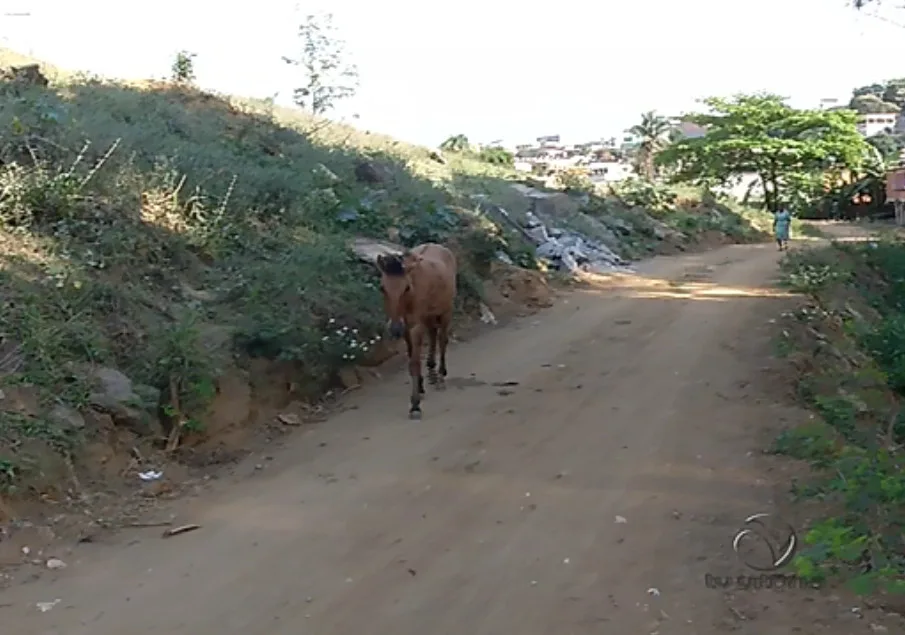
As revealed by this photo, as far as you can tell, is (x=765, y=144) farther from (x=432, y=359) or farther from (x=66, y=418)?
(x=66, y=418)

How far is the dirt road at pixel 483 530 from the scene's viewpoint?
4.88 metres

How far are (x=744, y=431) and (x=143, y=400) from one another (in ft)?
16.1

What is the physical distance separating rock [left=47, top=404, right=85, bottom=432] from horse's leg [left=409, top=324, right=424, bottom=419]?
2998 mm

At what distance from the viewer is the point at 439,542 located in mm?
5902

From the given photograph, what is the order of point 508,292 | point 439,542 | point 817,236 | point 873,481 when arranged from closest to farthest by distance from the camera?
point 873,481 → point 439,542 → point 508,292 → point 817,236

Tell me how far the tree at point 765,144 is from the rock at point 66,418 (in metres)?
42.4

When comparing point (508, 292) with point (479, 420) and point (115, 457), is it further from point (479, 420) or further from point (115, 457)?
point (115, 457)

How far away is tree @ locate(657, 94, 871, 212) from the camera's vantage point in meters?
45.6

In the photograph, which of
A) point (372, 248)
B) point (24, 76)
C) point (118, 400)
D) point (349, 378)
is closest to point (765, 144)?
point (372, 248)

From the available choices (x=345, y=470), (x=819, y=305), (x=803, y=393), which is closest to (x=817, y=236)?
(x=819, y=305)

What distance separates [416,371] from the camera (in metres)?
9.38

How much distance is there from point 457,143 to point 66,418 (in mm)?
39531

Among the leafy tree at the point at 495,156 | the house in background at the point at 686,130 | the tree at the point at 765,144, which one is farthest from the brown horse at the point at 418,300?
the house in background at the point at 686,130

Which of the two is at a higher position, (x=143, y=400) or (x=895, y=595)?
(x=143, y=400)
